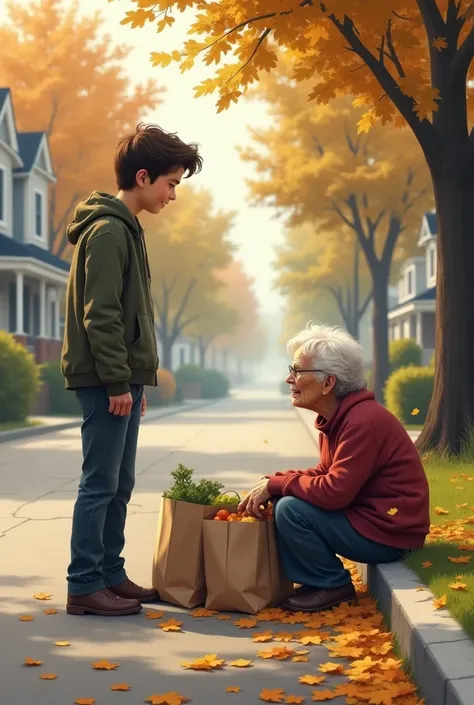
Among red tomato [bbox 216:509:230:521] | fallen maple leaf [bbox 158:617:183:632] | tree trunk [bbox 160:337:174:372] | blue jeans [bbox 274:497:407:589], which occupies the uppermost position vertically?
tree trunk [bbox 160:337:174:372]

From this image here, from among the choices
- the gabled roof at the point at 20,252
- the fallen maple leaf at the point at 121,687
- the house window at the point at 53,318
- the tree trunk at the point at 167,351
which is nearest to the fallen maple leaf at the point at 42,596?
the fallen maple leaf at the point at 121,687

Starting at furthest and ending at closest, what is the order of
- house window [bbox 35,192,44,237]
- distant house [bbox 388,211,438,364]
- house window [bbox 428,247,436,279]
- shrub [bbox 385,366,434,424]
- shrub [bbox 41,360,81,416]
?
house window [bbox 428,247,436,279]
distant house [bbox 388,211,438,364]
house window [bbox 35,192,44,237]
shrub [bbox 41,360,81,416]
shrub [bbox 385,366,434,424]

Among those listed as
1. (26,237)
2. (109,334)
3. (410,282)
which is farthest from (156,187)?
(410,282)

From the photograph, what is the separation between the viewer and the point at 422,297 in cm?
4309

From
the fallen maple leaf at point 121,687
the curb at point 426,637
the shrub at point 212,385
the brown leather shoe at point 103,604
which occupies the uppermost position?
the shrub at point 212,385

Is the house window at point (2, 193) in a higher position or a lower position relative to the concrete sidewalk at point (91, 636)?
higher

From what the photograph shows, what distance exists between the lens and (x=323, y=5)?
11.3m

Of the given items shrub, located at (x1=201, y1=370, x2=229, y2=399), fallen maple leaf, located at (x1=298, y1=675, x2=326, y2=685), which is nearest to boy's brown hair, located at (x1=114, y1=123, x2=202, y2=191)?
fallen maple leaf, located at (x1=298, y1=675, x2=326, y2=685)

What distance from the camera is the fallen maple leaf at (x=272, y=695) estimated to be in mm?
4230

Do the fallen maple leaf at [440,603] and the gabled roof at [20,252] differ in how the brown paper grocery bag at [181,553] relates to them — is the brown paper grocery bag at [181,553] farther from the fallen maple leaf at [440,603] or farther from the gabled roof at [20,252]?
the gabled roof at [20,252]

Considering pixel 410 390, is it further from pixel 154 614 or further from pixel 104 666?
pixel 104 666

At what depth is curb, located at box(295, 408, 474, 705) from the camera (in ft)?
12.1

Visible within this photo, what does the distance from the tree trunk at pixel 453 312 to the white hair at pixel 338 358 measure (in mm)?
6810

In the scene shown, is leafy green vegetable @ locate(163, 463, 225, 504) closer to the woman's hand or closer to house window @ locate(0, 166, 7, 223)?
the woman's hand
